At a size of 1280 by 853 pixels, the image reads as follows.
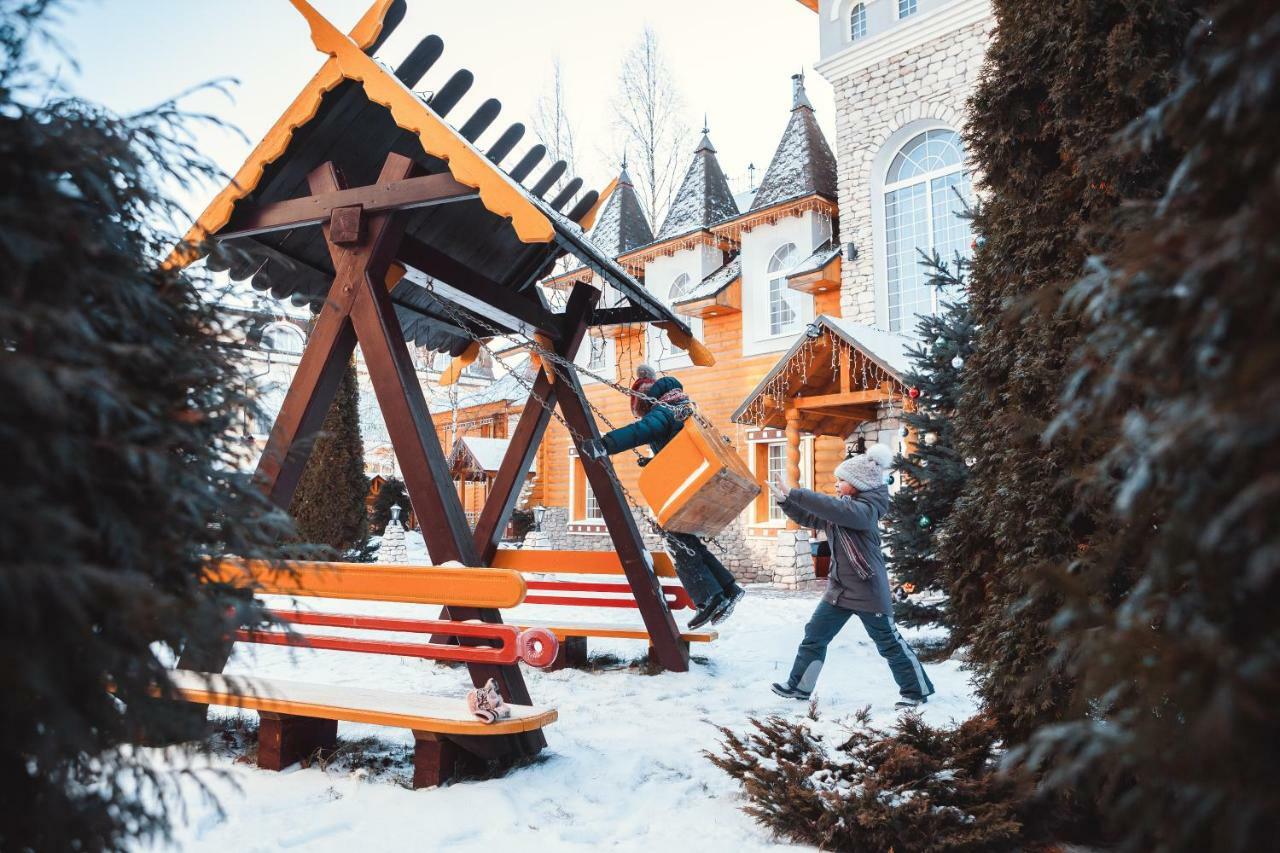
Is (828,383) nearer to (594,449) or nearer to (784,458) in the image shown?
(784,458)

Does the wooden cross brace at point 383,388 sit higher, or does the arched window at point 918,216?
the arched window at point 918,216

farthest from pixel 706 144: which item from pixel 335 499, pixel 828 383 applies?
pixel 335 499

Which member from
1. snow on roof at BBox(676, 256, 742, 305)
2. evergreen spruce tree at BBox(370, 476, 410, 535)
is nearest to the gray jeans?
snow on roof at BBox(676, 256, 742, 305)

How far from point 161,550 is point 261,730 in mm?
2621

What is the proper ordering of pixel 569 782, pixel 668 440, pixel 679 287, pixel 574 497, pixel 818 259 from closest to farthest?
1. pixel 569 782
2. pixel 668 440
3. pixel 818 259
4. pixel 679 287
5. pixel 574 497

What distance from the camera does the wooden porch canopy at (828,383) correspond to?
11.5 metres

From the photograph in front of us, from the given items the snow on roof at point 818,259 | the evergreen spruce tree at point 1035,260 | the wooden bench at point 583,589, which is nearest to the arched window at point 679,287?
the snow on roof at point 818,259

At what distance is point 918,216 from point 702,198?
20.1 feet

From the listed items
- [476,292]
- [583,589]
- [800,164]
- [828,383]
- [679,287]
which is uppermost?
[800,164]

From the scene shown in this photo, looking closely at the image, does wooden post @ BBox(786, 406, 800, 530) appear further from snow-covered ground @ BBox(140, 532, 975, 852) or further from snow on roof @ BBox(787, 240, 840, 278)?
snow-covered ground @ BBox(140, 532, 975, 852)

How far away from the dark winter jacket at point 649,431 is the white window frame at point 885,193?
934 centimetres

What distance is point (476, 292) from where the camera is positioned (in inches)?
198

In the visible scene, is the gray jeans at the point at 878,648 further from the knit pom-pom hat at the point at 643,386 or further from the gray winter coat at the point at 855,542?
the knit pom-pom hat at the point at 643,386

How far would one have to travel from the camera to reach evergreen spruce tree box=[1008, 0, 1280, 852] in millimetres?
889
